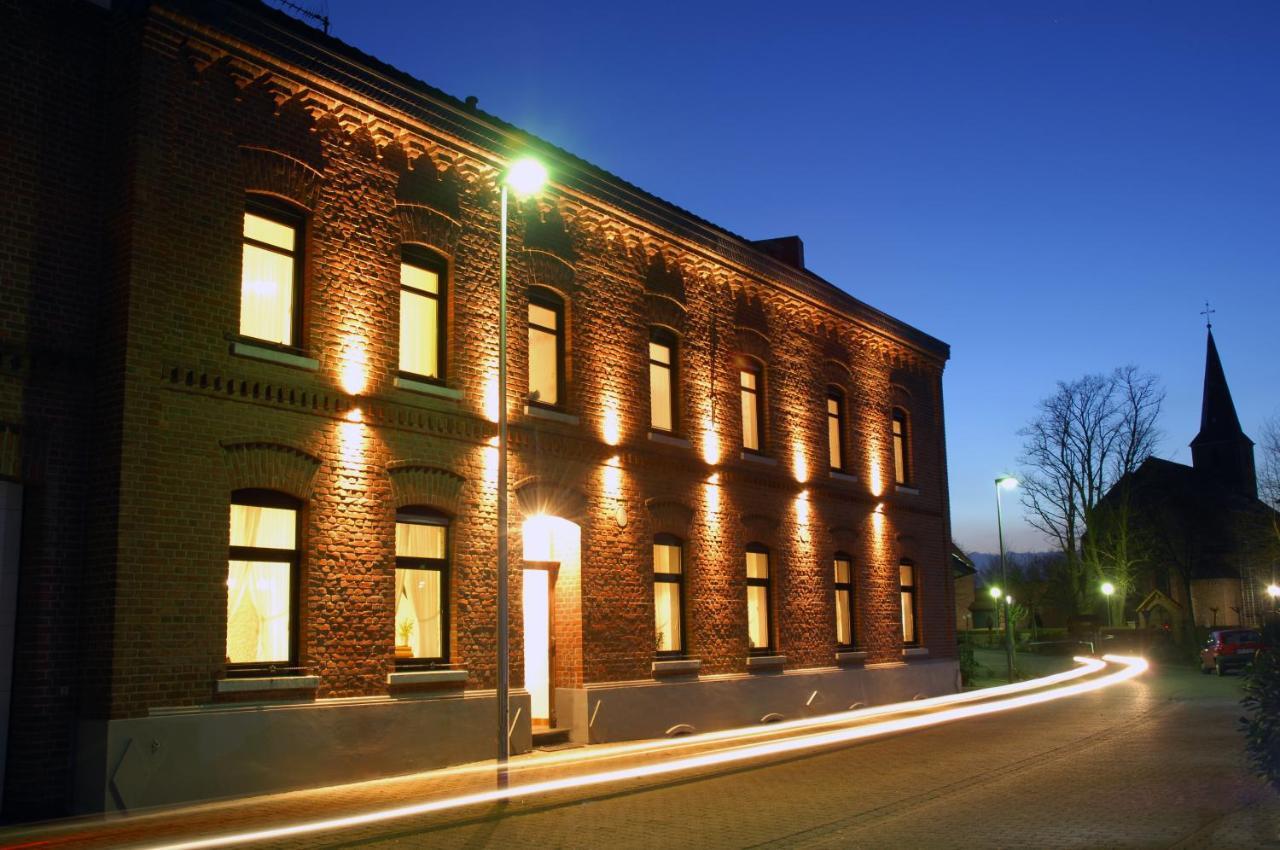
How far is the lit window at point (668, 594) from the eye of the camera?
20700 millimetres

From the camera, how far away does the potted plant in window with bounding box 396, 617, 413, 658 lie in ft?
51.5

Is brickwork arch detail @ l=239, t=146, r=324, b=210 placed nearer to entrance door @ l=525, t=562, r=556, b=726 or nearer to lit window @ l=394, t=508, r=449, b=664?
lit window @ l=394, t=508, r=449, b=664

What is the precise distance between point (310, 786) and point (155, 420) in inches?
189

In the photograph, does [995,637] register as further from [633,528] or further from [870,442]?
[633,528]

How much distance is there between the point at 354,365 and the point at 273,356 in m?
1.28

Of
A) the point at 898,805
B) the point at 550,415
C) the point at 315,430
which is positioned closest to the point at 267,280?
the point at 315,430

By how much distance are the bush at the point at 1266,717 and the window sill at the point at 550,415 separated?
35.9 feet

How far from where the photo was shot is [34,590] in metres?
12.6

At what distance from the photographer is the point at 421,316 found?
1689cm

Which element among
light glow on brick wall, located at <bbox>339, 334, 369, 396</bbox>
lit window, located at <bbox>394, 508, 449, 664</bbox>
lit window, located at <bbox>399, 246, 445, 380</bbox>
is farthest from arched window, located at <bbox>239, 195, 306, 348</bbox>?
lit window, located at <bbox>394, 508, 449, 664</bbox>

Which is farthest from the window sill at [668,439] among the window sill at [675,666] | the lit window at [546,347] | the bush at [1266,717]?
the bush at [1266,717]

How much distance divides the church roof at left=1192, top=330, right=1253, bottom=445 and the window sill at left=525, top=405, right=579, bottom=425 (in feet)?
279

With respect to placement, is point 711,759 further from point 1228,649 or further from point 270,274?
point 1228,649

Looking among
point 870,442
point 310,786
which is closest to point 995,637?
point 870,442
